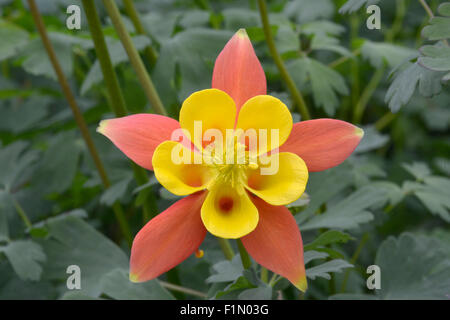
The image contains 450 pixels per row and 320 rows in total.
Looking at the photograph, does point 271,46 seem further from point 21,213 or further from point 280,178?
point 21,213

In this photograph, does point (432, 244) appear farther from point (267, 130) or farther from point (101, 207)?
point (101, 207)

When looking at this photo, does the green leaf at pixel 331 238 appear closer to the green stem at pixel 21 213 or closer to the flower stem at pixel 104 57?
the flower stem at pixel 104 57

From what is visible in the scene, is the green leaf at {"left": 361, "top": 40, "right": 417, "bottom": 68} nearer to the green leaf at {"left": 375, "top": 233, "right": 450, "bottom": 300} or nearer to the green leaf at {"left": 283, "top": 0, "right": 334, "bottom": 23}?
the green leaf at {"left": 283, "top": 0, "right": 334, "bottom": 23}

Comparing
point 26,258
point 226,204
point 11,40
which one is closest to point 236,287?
point 226,204

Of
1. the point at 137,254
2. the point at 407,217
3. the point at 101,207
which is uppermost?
the point at 137,254
